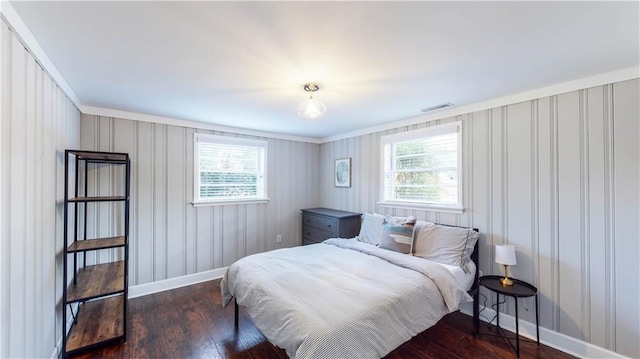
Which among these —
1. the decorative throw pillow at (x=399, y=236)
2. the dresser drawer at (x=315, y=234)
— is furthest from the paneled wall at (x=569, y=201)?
the dresser drawer at (x=315, y=234)

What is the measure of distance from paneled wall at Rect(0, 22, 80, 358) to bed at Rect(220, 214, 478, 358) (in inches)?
49.6

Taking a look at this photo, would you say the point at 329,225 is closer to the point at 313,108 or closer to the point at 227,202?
the point at 227,202

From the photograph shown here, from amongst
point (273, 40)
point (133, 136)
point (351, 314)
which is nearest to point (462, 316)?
point (351, 314)

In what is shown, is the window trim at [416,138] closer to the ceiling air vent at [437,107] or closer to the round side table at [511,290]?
the ceiling air vent at [437,107]

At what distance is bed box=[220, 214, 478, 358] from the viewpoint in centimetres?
156

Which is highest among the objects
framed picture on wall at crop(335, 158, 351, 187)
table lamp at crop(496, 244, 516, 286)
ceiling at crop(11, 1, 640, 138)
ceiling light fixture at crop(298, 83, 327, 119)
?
ceiling at crop(11, 1, 640, 138)

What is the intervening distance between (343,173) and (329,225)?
0.96 m

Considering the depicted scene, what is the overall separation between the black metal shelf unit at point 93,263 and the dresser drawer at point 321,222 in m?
2.52

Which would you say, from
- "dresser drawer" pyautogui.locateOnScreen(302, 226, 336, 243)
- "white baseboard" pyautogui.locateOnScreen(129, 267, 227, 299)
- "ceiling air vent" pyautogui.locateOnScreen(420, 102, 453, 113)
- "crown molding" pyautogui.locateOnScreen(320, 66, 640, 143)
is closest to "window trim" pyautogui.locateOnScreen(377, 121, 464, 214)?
"crown molding" pyautogui.locateOnScreen(320, 66, 640, 143)

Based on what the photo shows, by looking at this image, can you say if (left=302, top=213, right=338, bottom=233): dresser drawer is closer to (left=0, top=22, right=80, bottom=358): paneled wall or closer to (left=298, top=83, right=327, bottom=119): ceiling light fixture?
(left=298, top=83, right=327, bottom=119): ceiling light fixture

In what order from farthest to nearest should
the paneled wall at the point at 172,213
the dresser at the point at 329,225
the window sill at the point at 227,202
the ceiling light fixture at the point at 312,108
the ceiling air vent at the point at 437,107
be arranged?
the dresser at the point at 329,225 < the window sill at the point at 227,202 < the paneled wall at the point at 172,213 < the ceiling air vent at the point at 437,107 < the ceiling light fixture at the point at 312,108

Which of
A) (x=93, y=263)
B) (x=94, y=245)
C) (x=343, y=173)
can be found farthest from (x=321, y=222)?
(x=93, y=263)

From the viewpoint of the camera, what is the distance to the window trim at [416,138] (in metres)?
3.04

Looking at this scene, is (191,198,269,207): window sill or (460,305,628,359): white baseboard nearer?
(460,305,628,359): white baseboard
